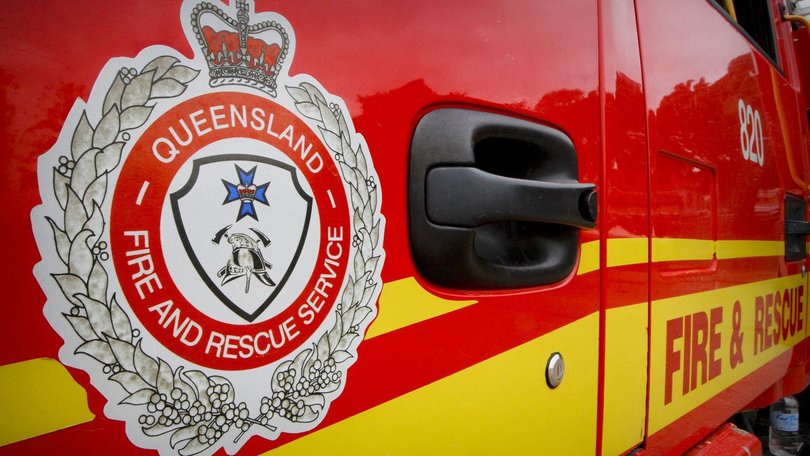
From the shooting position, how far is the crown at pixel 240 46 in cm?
58

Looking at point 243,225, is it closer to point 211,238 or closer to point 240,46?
point 211,238

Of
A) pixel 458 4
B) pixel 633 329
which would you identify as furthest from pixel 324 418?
pixel 633 329

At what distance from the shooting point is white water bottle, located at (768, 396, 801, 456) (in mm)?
2745

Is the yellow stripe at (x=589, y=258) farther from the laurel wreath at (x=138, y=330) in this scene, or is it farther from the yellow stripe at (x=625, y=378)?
the laurel wreath at (x=138, y=330)

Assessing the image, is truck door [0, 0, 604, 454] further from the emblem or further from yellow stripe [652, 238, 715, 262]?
yellow stripe [652, 238, 715, 262]

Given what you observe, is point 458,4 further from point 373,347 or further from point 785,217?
point 785,217

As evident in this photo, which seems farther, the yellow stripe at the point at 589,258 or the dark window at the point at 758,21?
the dark window at the point at 758,21

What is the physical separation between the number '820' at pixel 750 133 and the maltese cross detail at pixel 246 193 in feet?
5.12

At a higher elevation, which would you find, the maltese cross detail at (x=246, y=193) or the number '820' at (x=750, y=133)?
the number '820' at (x=750, y=133)

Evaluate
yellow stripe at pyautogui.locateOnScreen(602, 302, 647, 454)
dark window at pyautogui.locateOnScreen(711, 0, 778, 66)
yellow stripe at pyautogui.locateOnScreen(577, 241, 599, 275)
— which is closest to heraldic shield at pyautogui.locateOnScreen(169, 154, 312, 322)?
yellow stripe at pyautogui.locateOnScreen(577, 241, 599, 275)

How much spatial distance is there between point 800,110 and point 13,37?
2.72 metres

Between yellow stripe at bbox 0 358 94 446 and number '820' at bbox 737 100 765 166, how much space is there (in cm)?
176

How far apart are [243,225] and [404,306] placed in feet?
0.79

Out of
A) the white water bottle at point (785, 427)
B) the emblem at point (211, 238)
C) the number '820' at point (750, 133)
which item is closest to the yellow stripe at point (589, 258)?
the emblem at point (211, 238)
